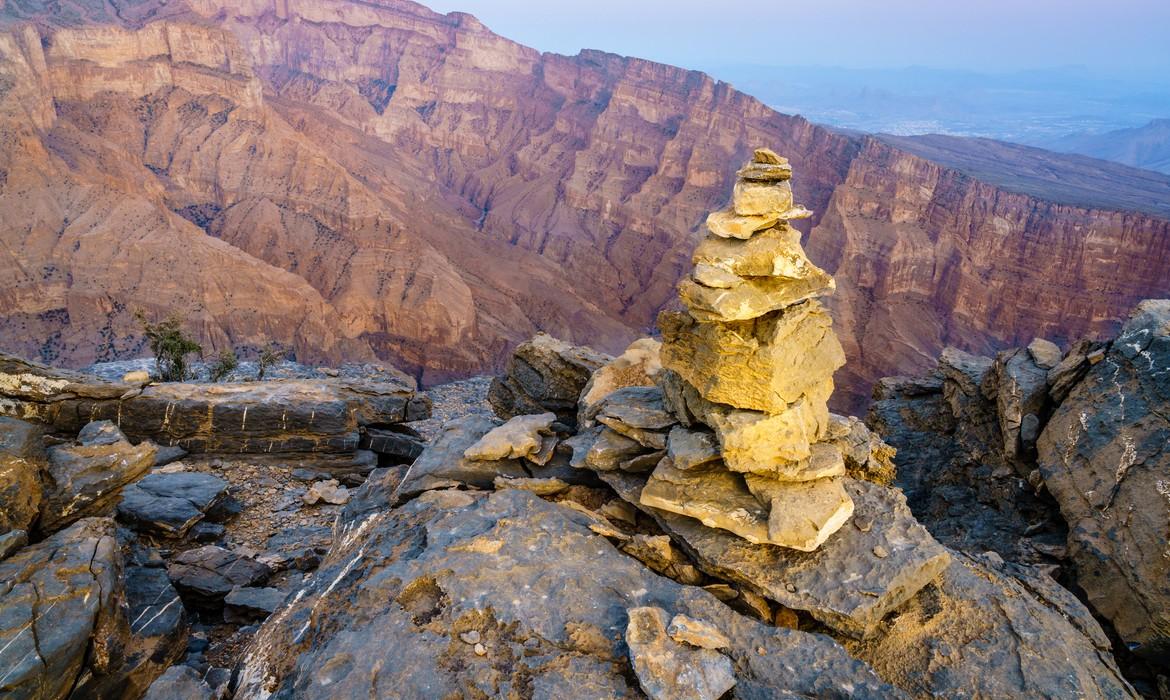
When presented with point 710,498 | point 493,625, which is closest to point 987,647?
point 710,498

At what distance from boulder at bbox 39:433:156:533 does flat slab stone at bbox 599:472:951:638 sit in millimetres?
9323

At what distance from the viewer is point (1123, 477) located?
11375 millimetres

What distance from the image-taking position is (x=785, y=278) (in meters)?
9.40

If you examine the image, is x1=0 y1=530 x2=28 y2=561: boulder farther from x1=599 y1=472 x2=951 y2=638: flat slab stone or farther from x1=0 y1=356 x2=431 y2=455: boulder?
x1=599 y1=472 x2=951 y2=638: flat slab stone

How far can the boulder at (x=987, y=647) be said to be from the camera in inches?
297

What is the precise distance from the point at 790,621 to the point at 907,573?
1.66 meters

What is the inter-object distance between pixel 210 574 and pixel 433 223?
91.1m

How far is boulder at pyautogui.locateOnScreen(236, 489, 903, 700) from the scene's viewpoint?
670cm

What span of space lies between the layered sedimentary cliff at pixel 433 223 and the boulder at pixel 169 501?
4721cm

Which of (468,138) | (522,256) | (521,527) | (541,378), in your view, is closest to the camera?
(521,527)

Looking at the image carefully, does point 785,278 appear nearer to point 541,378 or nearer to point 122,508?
point 541,378

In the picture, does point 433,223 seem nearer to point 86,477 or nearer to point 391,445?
point 391,445

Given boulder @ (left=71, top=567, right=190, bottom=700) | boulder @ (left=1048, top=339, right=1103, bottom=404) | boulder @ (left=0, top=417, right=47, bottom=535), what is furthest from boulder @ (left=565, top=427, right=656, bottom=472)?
boulder @ (left=1048, top=339, right=1103, bottom=404)

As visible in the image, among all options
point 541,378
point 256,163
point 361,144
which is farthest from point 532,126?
point 541,378
